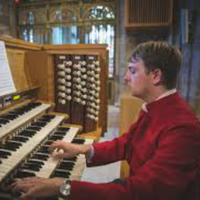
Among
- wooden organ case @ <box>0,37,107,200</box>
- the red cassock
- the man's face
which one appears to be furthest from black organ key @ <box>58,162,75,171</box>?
the man's face

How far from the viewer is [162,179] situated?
0.79 m

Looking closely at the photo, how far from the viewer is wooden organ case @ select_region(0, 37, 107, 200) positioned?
1.26 meters

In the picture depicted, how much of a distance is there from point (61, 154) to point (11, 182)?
34cm

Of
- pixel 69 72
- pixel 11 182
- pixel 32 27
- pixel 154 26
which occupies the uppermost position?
pixel 32 27

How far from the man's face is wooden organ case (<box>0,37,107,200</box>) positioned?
2.12ft

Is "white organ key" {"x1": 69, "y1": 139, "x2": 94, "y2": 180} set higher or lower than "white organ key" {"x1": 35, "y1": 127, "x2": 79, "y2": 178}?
lower

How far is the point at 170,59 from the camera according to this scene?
1.00m

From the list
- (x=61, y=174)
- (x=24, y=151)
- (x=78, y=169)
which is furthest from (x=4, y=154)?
(x=78, y=169)

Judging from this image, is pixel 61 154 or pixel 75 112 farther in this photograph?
pixel 75 112

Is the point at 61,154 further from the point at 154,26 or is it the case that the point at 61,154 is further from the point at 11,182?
the point at 154,26

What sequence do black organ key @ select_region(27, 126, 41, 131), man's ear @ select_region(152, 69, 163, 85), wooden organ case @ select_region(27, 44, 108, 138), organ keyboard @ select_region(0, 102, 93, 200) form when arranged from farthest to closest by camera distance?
wooden organ case @ select_region(27, 44, 108, 138) → black organ key @ select_region(27, 126, 41, 131) → organ keyboard @ select_region(0, 102, 93, 200) → man's ear @ select_region(152, 69, 163, 85)

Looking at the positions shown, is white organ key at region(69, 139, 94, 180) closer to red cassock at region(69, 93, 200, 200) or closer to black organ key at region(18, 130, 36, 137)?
black organ key at region(18, 130, 36, 137)

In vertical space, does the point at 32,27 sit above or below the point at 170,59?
above

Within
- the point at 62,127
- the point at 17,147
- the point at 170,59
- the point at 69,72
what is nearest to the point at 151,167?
the point at 170,59
